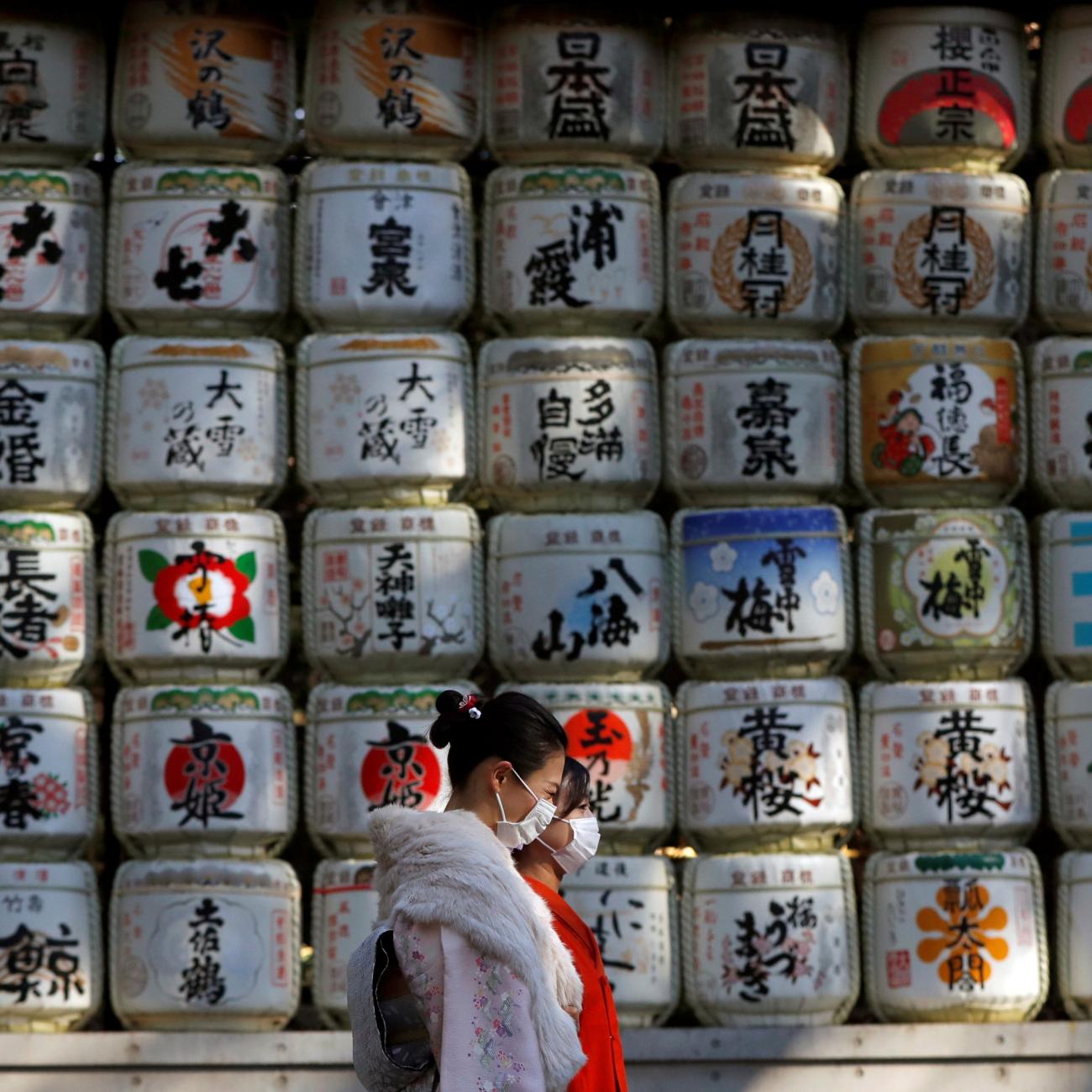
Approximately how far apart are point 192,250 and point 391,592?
0.85 m

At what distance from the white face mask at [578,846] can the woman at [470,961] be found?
0.19 m

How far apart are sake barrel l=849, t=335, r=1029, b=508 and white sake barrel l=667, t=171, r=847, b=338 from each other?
164 mm

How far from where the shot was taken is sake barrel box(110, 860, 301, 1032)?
4559mm

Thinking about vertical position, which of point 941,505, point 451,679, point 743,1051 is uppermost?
point 941,505

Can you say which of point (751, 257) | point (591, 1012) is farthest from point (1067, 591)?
point (591, 1012)

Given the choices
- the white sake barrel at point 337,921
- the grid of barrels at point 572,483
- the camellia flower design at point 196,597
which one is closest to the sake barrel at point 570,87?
the grid of barrels at point 572,483

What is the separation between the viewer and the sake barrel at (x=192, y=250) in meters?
4.77

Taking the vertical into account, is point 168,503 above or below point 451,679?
above

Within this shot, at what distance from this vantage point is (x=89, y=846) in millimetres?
4660

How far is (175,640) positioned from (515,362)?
3.05ft

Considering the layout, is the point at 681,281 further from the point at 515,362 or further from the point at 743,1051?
the point at 743,1051

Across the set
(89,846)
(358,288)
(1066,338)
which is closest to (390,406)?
(358,288)

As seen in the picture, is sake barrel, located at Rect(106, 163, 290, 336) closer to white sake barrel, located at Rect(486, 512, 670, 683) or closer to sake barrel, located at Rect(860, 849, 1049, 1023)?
white sake barrel, located at Rect(486, 512, 670, 683)

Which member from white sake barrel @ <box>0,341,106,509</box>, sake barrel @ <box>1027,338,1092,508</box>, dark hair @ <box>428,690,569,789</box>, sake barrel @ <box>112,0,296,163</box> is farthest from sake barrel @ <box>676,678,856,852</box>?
dark hair @ <box>428,690,569,789</box>
